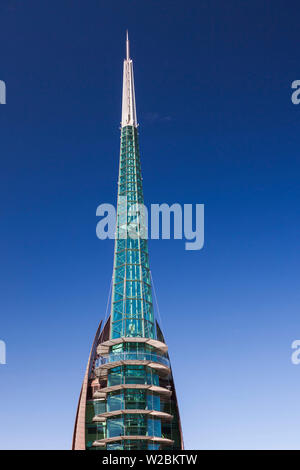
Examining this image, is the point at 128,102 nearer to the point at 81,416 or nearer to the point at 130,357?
the point at 130,357

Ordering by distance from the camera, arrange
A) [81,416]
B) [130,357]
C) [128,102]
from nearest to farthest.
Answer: [130,357] < [81,416] < [128,102]

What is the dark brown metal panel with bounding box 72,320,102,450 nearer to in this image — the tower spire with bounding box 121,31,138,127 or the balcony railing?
the balcony railing

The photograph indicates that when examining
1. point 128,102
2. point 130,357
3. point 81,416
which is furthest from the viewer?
point 128,102

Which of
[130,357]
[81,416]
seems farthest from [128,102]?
[81,416]

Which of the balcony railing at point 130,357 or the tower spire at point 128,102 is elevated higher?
the tower spire at point 128,102

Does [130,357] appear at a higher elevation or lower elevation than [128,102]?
lower

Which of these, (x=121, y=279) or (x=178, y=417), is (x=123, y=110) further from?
(x=178, y=417)

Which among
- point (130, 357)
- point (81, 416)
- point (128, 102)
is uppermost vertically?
point (128, 102)

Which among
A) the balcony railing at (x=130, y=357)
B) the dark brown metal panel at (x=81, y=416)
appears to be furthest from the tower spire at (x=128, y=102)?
the balcony railing at (x=130, y=357)

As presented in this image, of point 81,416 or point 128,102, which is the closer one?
point 81,416

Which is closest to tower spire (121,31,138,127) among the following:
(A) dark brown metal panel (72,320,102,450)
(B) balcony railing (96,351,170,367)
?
(A) dark brown metal panel (72,320,102,450)

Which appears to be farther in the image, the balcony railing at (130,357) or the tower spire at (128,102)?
the tower spire at (128,102)

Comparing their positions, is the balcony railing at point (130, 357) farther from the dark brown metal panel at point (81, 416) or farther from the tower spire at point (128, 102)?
the tower spire at point (128, 102)
